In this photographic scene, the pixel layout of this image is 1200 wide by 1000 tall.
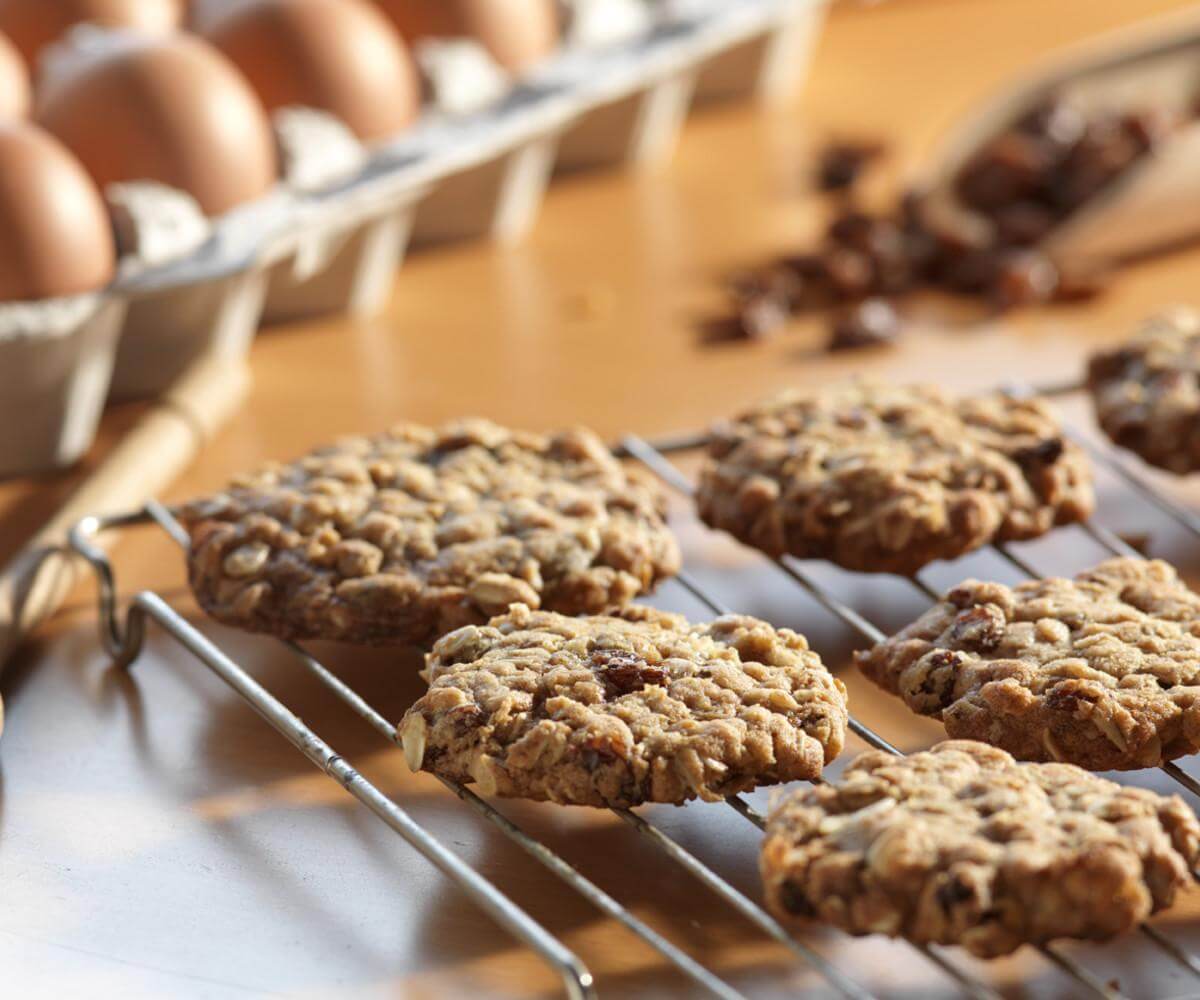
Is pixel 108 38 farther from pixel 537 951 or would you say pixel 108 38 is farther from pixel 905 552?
pixel 537 951

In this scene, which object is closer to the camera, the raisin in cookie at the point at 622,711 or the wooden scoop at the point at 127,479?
the raisin in cookie at the point at 622,711

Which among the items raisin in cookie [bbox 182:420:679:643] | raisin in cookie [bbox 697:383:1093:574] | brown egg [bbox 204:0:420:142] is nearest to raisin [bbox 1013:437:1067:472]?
raisin in cookie [bbox 697:383:1093:574]

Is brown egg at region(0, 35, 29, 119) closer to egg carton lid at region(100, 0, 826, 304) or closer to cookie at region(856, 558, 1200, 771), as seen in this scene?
egg carton lid at region(100, 0, 826, 304)

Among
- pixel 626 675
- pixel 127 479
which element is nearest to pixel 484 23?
pixel 127 479

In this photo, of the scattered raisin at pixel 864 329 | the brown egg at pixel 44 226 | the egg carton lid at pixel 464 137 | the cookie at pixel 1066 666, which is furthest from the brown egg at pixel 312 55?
the cookie at pixel 1066 666

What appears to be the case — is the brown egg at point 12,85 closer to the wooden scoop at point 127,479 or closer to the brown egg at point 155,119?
the brown egg at point 155,119

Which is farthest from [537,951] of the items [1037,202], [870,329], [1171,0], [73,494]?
[1171,0]
